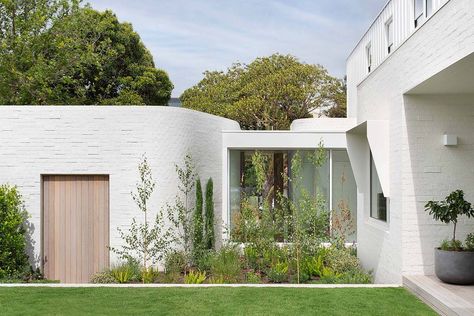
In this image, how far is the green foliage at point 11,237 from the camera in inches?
390

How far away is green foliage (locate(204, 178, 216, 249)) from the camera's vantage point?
38.7 ft

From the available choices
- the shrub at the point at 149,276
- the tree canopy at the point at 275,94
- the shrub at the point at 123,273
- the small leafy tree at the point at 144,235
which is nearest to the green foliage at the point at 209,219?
the small leafy tree at the point at 144,235

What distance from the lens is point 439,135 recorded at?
321 inches

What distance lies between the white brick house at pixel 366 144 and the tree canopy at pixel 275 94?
15689mm

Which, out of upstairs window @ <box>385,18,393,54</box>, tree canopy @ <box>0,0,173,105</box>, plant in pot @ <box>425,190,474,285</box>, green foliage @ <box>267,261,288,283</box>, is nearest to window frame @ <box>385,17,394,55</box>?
upstairs window @ <box>385,18,393,54</box>

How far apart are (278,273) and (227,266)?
35.2 inches

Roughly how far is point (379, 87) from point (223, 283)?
4.24 meters

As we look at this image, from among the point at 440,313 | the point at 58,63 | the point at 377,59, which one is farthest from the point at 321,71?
the point at 440,313

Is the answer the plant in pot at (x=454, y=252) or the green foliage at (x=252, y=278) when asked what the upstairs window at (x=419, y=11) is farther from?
the green foliage at (x=252, y=278)

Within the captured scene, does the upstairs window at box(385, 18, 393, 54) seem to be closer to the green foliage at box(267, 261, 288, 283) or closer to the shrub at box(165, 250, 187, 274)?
the green foliage at box(267, 261, 288, 283)

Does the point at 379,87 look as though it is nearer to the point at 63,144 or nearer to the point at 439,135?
the point at 439,135

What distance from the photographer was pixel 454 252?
7309 mm

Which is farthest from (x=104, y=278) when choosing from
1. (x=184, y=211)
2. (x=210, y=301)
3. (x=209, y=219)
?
(x=210, y=301)

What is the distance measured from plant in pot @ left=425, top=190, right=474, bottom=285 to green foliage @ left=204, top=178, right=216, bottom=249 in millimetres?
5224
